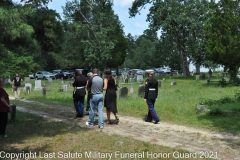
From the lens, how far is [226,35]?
23.0m

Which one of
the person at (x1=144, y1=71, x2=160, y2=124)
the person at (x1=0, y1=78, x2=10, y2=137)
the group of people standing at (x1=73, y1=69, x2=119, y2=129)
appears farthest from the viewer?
the person at (x1=144, y1=71, x2=160, y2=124)

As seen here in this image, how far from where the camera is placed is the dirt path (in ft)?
21.7

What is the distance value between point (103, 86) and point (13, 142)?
11.0 feet

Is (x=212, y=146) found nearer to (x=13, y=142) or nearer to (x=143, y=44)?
(x=13, y=142)

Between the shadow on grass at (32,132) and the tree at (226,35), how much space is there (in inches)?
621

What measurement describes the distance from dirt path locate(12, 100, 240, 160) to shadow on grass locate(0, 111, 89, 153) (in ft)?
2.79

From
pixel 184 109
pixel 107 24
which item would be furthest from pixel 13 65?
pixel 184 109

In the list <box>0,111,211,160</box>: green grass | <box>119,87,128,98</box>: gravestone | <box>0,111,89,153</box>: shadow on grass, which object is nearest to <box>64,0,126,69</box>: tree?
<box>119,87,128,98</box>: gravestone

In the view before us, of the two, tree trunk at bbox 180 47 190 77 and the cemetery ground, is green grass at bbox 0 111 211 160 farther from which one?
tree trunk at bbox 180 47 190 77

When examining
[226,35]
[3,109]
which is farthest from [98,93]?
[226,35]

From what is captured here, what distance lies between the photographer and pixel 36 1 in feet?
25.2

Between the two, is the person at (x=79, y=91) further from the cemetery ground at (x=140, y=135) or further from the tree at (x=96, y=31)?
the tree at (x=96, y=31)

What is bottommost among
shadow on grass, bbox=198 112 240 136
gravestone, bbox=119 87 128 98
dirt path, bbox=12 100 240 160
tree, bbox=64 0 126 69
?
dirt path, bbox=12 100 240 160

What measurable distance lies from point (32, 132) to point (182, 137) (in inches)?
170
